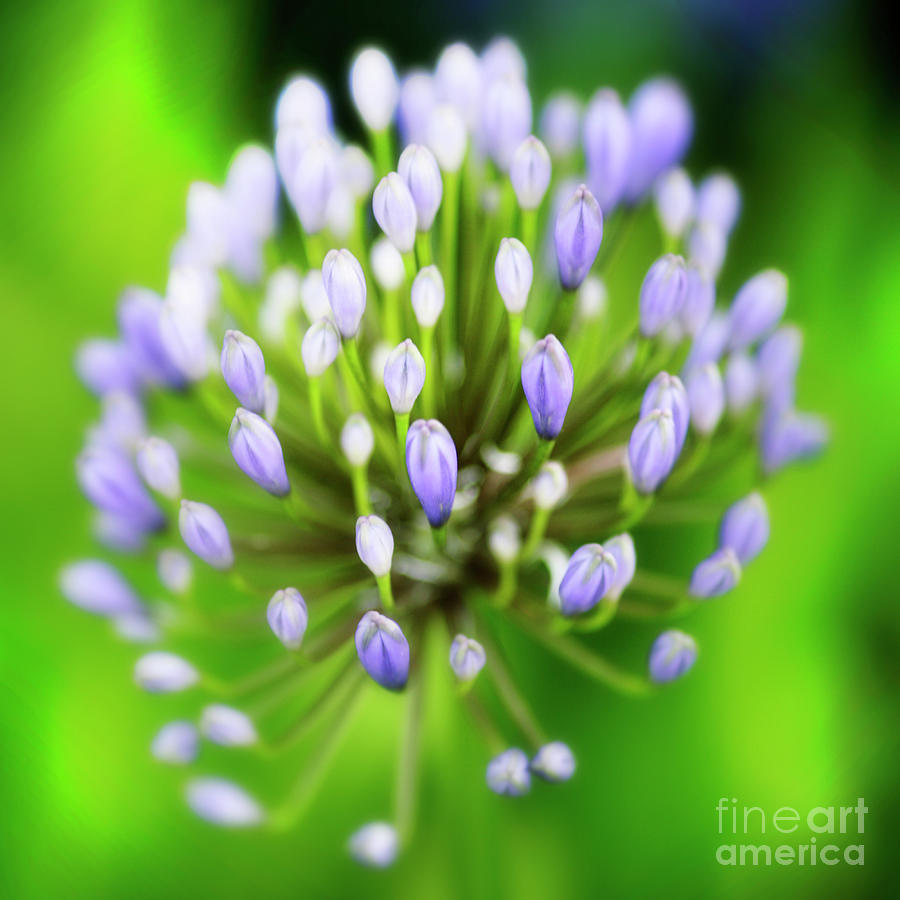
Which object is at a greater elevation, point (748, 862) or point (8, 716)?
point (8, 716)

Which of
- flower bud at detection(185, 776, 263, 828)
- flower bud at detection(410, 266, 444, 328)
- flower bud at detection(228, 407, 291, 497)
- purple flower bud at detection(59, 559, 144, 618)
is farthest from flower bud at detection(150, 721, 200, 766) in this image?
flower bud at detection(410, 266, 444, 328)

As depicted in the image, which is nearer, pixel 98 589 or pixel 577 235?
pixel 577 235

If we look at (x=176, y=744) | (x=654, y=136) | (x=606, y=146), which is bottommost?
(x=176, y=744)

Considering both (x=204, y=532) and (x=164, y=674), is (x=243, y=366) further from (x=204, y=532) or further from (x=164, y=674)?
(x=164, y=674)

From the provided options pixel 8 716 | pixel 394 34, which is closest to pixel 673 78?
pixel 394 34

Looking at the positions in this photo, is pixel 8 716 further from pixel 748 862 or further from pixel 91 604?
pixel 748 862

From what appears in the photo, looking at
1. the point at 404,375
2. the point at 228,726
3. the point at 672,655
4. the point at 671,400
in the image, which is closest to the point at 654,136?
the point at 671,400
